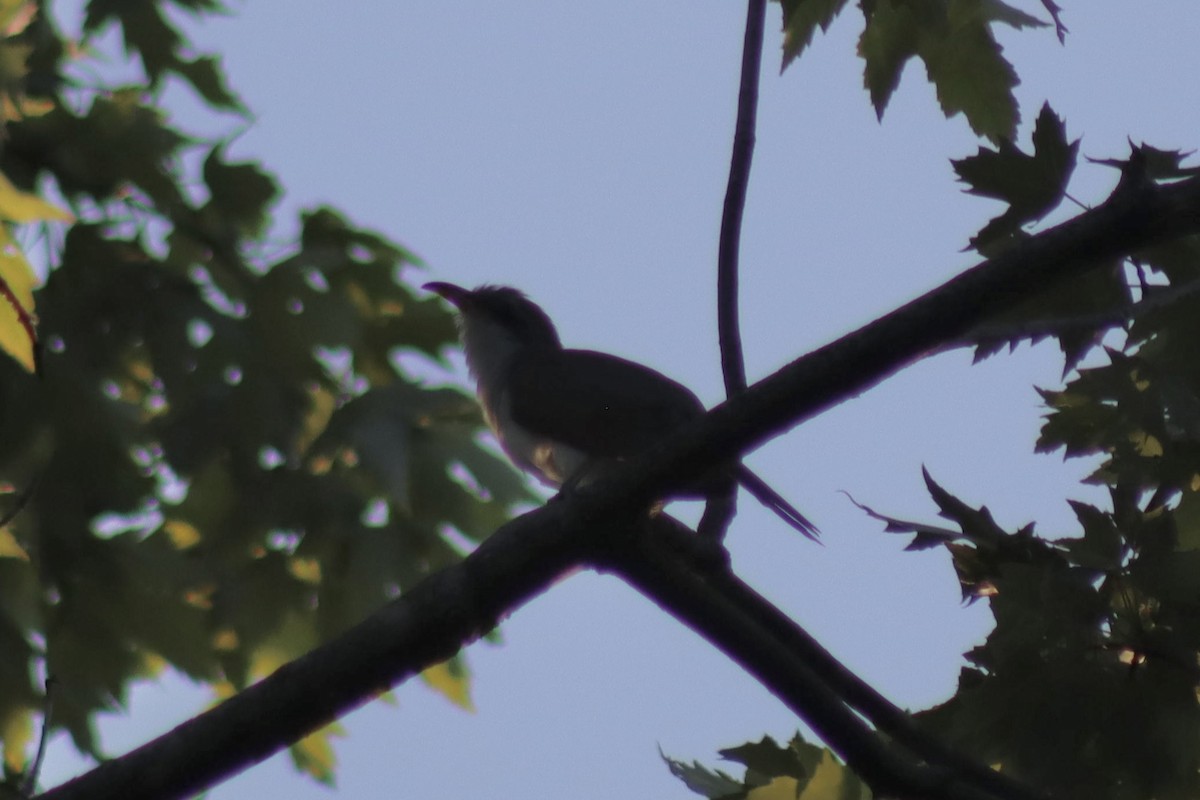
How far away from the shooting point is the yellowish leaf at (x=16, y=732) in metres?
4.13

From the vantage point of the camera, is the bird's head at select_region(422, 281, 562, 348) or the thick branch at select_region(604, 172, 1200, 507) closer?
the thick branch at select_region(604, 172, 1200, 507)

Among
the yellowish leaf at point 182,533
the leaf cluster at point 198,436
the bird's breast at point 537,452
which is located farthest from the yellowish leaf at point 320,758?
the bird's breast at point 537,452

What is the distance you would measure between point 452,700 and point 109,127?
7.02ft

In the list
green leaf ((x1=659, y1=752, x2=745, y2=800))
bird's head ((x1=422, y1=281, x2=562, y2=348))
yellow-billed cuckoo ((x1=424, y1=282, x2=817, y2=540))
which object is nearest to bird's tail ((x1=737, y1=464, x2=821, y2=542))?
yellow-billed cuckoo ((x1=424, y1=282, x2=817, y2=540))

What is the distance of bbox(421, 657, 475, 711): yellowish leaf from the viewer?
185 inches

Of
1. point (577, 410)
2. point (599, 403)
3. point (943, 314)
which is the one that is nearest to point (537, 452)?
point (577, 410)

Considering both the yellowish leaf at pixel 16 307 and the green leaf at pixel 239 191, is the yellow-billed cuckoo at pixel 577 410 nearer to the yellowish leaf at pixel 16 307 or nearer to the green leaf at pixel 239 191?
the green leaf at pixel 239 191

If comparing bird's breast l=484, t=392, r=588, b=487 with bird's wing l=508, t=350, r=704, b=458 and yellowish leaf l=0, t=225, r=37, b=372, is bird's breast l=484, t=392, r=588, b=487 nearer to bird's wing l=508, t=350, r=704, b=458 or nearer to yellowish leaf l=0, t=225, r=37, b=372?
bird's wing l=508, t=350, r=704, b=458

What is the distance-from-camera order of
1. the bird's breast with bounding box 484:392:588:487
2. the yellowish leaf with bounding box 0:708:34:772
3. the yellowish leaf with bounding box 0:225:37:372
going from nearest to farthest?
the yellowish leaf with bounding box 0:225:37:372 < the yellowish leaf with bounding box 0:708:34:772 < the bird's breast with bounding box 484:392:588:487

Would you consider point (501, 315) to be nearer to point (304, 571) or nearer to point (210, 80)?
point (210, 80)

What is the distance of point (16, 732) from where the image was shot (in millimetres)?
4141

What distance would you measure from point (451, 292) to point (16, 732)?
4.35m

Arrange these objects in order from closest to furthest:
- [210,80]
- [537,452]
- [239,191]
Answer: [239,191]
[210,80]
[537,452]

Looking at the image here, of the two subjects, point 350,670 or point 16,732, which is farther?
point 16,732
